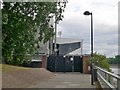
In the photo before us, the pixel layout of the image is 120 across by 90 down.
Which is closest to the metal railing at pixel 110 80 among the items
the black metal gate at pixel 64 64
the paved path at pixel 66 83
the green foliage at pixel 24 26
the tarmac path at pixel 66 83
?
the green foliage at pixel 24 26

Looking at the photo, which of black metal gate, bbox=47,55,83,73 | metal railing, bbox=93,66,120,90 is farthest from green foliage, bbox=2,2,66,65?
black metal gate, bbox=47,55,83,73

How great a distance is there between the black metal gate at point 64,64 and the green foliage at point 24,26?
38193 mm

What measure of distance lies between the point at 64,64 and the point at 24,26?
39.3 meters

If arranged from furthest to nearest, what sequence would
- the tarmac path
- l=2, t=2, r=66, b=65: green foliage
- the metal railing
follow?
the tarmac path < l=2, t=2, r=66, b=65: green foliage < the metal railing

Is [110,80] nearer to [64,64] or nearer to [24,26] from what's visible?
[24,26]

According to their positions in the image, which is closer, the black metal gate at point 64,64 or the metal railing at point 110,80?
the metal railing at point 110,80

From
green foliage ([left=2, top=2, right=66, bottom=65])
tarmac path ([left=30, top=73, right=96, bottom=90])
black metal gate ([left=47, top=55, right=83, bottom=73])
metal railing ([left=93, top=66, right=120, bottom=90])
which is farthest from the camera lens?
black metal gate ([left=47, top=55, right=83, bottom=73])

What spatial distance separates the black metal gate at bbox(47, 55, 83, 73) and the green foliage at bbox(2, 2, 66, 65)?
38.2 metres

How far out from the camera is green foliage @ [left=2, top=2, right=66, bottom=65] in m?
11.8

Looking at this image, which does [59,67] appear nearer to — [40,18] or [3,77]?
[3,77]

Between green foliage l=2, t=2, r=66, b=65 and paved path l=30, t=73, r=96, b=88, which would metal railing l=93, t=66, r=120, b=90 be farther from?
paved path l=30, t=73, r=96, b=88

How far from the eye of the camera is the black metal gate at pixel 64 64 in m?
51.0

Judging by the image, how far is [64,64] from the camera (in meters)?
51.2

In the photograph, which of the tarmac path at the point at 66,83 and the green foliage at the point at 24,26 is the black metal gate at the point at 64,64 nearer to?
the tarmac path at the point at 66,83
